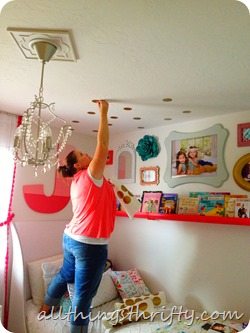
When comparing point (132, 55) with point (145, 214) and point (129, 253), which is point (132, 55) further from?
point (129, 253)

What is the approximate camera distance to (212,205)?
5.71 feet

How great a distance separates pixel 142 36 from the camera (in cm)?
91

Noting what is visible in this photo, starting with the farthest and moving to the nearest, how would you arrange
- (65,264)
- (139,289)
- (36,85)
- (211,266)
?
(139,289)
(211,266)
(65,264)
(36,85)

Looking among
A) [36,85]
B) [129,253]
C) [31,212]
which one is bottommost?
[129,253]

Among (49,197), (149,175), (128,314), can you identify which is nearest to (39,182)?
(49,197)

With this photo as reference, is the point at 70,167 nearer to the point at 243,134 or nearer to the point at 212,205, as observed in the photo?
the point at 212,205

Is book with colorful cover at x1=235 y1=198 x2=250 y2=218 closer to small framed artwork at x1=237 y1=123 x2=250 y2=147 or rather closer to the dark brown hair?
small framed artwork at x1=237 y1=123 x2=250 y2=147

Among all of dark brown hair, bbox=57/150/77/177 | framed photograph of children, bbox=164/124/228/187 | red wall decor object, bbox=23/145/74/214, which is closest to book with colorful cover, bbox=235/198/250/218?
framed photograph of children, bbox=164/124/228/187

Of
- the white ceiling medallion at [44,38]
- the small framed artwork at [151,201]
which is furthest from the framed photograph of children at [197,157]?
the white ceiling medallion at [44,38]

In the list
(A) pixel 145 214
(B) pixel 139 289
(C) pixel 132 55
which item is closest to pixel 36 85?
(C) pixel 132 55

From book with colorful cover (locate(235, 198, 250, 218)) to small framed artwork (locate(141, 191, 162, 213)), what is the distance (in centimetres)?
55

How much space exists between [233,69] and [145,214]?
1179 mm

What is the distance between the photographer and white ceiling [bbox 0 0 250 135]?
79 cm

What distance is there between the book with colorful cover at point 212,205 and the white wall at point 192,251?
59 mm
